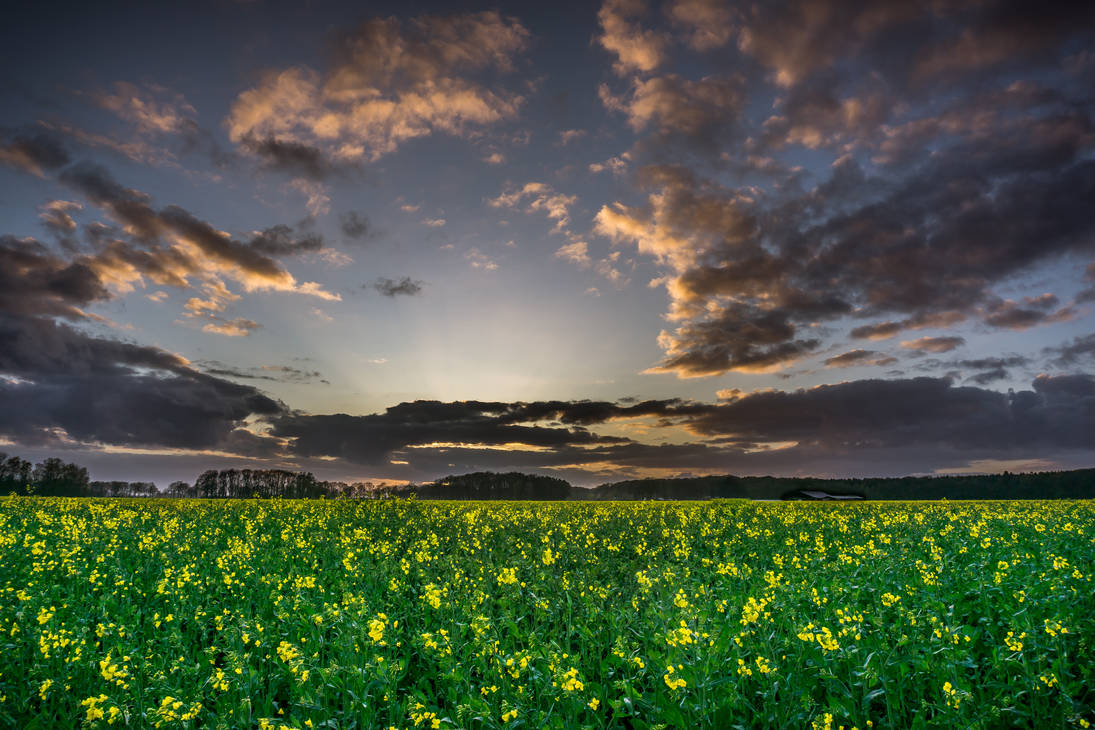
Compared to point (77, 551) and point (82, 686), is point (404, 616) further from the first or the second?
point (77, 551)

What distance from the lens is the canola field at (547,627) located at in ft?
21.0

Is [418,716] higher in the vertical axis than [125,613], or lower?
higher

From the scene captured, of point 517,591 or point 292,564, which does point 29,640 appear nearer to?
point 292,564

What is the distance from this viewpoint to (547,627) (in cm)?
976

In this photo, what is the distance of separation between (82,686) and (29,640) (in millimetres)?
1723

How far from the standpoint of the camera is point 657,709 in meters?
6.17

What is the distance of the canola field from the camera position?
6.41m

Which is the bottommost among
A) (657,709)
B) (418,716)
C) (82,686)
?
(82,686)

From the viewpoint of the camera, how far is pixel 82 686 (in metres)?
7.80

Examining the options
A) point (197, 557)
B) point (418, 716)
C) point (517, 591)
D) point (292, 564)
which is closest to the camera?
point (418, 716)

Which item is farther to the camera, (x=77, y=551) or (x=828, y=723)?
(x=77, y=551)

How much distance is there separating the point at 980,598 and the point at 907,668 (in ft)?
12.2

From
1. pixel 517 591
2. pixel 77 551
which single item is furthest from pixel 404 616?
pixel 77 551

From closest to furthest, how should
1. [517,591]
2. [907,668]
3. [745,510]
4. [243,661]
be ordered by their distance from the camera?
[907,668] → [243,661] → [517,591] → [745,510]
